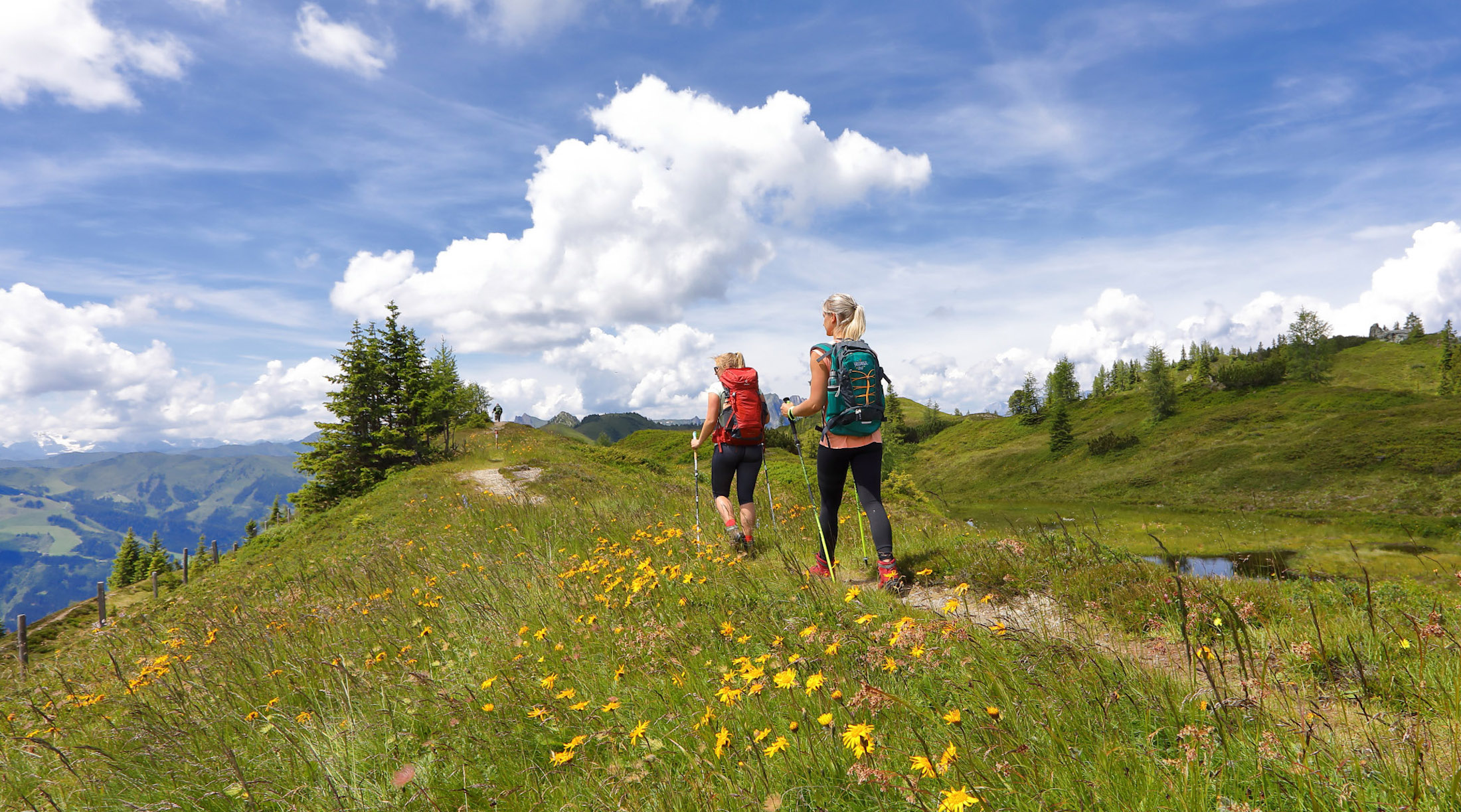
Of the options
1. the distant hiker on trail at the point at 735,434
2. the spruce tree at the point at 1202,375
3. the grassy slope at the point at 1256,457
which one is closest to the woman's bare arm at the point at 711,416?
the distant hiker on trail at the point at 735,434

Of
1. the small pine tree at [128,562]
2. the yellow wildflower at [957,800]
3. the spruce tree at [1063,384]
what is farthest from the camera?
the spruce tree at [1063,384]

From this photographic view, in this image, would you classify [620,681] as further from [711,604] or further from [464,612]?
[464,612]

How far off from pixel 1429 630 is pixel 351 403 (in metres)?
45.4

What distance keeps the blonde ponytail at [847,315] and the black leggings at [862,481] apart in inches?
44.0

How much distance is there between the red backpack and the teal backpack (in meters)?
1.59

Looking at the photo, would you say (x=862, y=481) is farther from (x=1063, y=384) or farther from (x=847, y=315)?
(x=1063, y=384)

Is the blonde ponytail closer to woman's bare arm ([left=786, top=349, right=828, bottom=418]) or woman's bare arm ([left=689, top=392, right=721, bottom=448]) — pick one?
Answer: woman's bare arm ([left=786, top=349, right=828, bottom=418])

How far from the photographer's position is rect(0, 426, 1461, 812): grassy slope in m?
2.09

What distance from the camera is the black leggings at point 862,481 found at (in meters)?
5.67

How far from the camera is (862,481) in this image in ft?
19.2

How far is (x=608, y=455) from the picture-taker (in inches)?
1581

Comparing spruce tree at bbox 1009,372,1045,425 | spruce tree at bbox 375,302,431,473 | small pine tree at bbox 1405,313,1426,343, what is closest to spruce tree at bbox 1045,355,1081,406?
spruce tree at bbox 1009,372,1045,425

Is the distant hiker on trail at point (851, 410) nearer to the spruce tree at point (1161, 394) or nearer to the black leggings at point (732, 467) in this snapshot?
the black leggings at point (732, 467)

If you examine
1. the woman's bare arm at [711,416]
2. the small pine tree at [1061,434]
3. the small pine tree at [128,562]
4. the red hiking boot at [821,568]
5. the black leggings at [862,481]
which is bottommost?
the small pine tree at [128,562]
